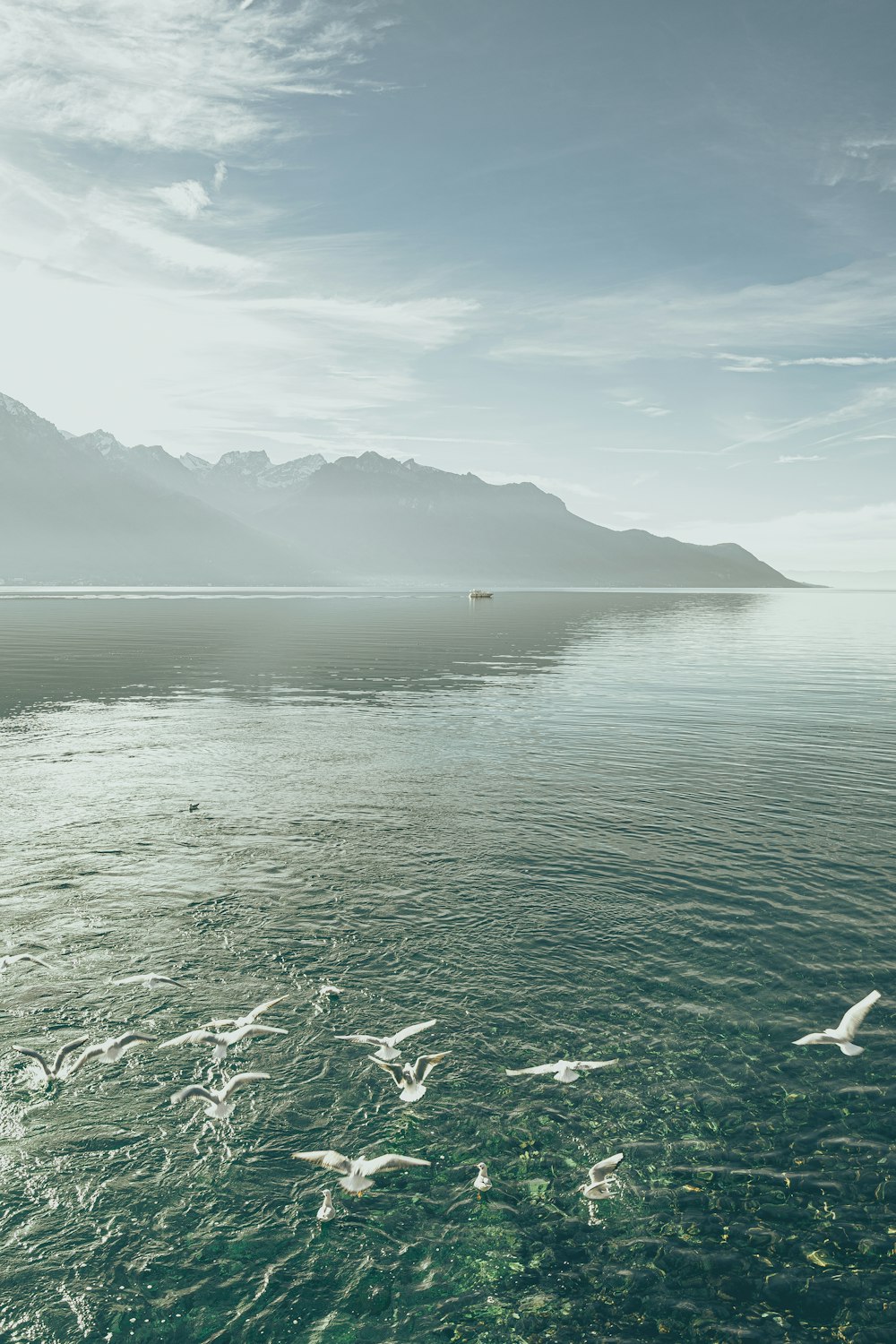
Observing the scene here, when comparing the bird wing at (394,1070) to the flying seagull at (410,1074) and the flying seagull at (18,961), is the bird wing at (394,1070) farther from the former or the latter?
the flying seagull at (18,961)

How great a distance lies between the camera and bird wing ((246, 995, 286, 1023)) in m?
17.8

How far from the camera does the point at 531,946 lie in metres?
22.6

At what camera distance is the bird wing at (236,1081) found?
15609 mm

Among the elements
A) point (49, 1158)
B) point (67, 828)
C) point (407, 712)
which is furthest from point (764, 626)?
point (49, 1158)

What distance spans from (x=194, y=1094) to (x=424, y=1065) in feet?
15.5

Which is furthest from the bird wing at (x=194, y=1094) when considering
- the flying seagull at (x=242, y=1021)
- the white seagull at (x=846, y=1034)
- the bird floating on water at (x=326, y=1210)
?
the white seagull at (x=846, y=1034)

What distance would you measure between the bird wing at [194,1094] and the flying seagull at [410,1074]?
325 centimetres

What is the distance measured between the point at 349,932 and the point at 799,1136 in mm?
12682

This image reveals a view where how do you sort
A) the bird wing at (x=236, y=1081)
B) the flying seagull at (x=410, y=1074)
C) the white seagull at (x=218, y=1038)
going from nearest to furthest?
the bird wing at (x=236, y=1081)
the flying seagull at (x=410, y=1074)
the white seagull at (x=218, y=1038)

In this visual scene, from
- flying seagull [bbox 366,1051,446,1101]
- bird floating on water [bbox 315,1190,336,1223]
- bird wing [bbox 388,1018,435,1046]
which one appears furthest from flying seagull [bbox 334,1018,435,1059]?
bird floating on water [bbox 315,1190,336,1223]

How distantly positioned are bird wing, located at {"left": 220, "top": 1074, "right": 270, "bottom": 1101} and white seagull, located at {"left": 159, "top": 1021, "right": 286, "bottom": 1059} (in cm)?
74

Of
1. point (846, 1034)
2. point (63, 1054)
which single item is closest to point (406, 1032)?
point (63, 1054)

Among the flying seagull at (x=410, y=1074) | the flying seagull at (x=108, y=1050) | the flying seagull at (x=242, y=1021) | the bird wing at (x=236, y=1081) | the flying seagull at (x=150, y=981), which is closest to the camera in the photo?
the bird wing at (x=236, y=1081)

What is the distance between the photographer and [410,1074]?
52.8 feet
